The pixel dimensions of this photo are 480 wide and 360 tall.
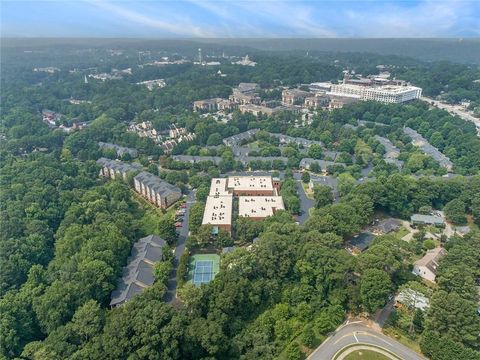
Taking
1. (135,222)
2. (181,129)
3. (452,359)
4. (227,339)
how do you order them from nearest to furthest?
(452,359)
(227,339)
(135,222)
(181,129)

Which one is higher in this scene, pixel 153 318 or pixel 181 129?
pixel 153 318

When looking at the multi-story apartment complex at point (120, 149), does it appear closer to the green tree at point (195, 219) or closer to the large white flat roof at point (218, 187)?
the large white flat roof at point (218, 187)

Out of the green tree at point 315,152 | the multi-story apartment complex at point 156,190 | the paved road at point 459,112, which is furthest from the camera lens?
the paved road at point 459,112

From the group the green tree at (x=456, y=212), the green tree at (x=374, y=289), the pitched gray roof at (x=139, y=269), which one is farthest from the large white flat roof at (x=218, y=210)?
Result: the green tree at (x=456, y=212)

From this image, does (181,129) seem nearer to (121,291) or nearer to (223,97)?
(223,97)

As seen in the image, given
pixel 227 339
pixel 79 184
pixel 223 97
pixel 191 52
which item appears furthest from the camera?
pixel 191 52

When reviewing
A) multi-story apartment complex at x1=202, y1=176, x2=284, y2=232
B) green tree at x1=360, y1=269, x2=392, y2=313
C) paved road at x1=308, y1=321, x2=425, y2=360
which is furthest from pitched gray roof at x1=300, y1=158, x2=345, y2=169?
paved road at x1=308, y1=321, x2=425, y2=360

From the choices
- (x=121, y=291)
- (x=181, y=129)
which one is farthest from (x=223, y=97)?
(x=121, y=291)
